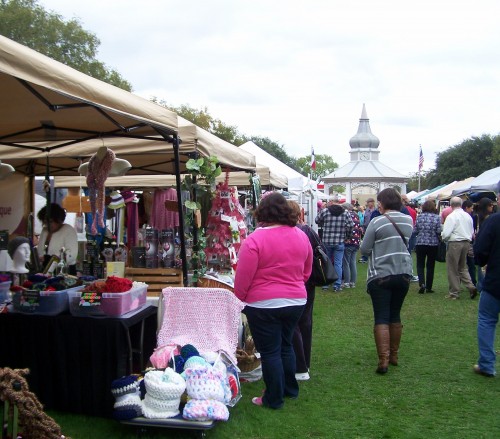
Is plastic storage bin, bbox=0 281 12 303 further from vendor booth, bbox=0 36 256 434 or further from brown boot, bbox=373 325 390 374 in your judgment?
brown boot, bbox=373 325 390 374

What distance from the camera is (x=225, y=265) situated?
18.9 feet

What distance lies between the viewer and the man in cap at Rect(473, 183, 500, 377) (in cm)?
480

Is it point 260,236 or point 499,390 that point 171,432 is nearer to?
point 260,236

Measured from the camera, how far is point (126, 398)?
3.58 m

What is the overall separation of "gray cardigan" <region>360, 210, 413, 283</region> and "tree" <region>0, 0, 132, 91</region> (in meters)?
20.8

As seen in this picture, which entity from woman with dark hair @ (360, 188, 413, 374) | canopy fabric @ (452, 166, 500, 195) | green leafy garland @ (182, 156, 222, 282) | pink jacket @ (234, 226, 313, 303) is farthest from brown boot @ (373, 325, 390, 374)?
canopy fabric @ (452, 166, 500, 195)

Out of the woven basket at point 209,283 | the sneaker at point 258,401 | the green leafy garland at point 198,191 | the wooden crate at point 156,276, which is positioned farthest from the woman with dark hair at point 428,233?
the sneaker at point 258,401

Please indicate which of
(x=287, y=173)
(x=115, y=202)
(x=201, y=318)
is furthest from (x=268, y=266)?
(x=287, y=173)

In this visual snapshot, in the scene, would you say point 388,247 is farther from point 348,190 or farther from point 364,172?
point 364,172

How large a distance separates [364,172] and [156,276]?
182ft

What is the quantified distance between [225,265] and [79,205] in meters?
5.43

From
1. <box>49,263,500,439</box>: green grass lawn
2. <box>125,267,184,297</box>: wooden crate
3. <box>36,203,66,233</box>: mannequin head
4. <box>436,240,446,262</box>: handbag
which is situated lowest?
<box>49,263,500,439</box>: green grass lawn

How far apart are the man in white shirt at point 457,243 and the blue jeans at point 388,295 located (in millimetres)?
4587

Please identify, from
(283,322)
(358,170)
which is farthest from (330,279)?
(358,170)
